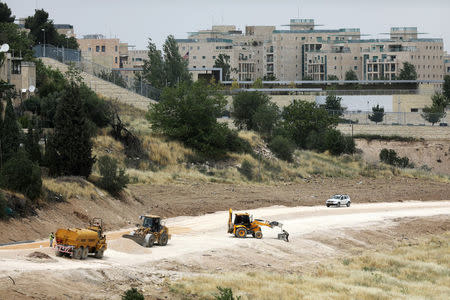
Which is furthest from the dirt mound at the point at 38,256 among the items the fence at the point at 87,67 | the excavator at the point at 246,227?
the fence at the point at 87,67

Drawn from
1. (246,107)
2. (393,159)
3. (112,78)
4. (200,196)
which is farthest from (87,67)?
(200,196)

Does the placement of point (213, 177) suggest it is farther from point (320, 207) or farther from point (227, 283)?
point (227, 283)

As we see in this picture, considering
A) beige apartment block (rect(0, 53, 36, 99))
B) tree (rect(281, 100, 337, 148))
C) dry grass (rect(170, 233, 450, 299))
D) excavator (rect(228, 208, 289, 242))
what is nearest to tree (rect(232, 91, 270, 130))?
tree (rect(281, 100, 337, 148))

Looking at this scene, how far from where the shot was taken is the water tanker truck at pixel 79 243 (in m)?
35.3

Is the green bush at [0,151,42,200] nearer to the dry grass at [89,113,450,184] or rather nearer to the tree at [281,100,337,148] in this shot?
the dry grass at [89,113,450,184]

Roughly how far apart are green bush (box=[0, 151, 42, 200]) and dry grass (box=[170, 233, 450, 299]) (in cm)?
1247

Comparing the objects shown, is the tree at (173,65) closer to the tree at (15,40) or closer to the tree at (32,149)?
the tree at (15,40)

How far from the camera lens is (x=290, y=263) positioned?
4194 centimetres

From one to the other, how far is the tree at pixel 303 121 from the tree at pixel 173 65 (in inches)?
889

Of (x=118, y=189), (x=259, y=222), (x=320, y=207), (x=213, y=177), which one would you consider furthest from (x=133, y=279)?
(x=213, y=177)

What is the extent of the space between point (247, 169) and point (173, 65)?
5190 centimetres

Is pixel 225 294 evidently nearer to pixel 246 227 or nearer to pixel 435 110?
pixel 246 227

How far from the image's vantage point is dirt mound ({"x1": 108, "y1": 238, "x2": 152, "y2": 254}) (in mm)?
39125

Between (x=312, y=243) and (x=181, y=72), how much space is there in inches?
3138
